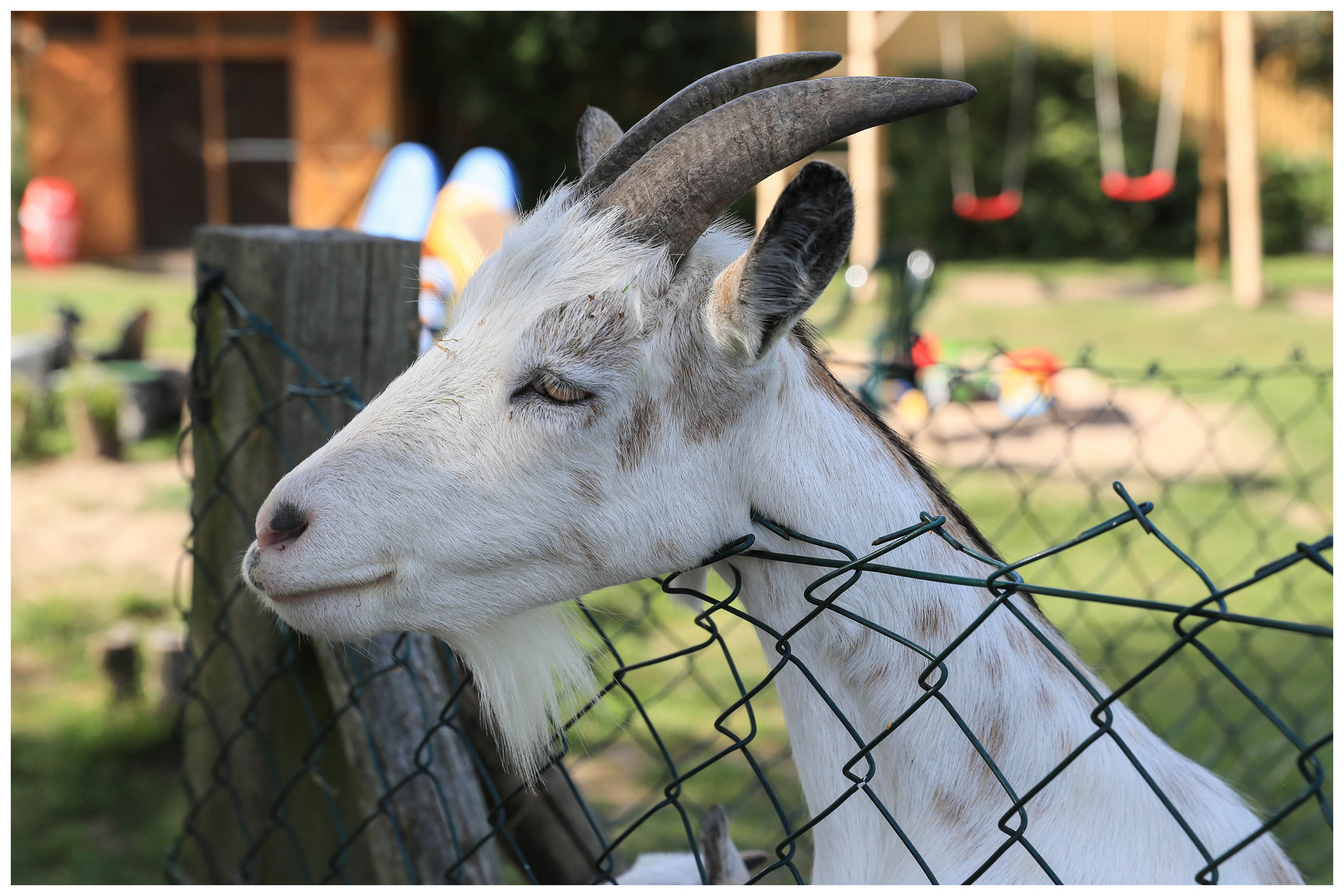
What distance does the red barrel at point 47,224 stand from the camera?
51.2ft

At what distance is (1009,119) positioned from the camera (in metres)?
18.3

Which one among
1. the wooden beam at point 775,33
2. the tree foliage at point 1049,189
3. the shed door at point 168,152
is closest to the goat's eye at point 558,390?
the wooden beam at point 775,33

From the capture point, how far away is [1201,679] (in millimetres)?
4117

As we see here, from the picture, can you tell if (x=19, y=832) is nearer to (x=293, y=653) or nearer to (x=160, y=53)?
(x=293, y=653)

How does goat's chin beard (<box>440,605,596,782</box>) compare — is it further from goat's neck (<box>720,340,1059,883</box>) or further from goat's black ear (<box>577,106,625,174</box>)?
goat's black ear (<box>577,106,625,174</box>)

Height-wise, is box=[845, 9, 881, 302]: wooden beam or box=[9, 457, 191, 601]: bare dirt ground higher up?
box=[845, 9, 881, 302]: wooden beam

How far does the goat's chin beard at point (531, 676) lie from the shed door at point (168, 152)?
17.8 m

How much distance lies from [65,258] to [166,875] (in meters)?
16.4

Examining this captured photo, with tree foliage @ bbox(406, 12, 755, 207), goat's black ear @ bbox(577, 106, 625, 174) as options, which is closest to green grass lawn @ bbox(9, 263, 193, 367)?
tree foliage @ bbox(406, 12, 755, 207)

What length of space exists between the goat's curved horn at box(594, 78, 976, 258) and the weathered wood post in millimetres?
768

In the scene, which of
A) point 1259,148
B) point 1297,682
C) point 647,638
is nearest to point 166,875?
point 647,638

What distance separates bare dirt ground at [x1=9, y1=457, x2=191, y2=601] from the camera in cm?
497

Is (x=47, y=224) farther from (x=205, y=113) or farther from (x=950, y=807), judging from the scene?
(x=950, y=807)

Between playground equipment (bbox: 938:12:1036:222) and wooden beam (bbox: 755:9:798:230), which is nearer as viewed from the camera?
wooden beam (bbox: 755:9:798:230)
